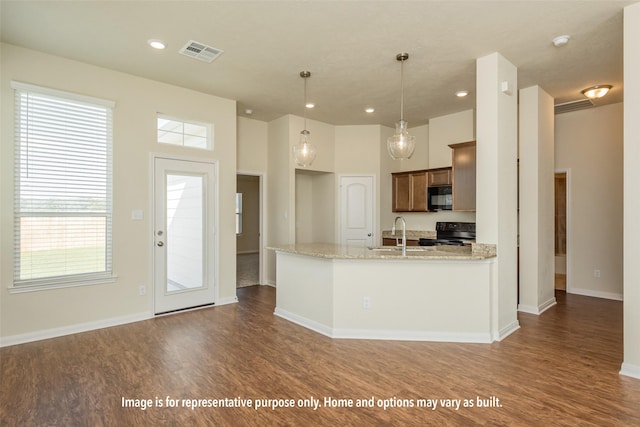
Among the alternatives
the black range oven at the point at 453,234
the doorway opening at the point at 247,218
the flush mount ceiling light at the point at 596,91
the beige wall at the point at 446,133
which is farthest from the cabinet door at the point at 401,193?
the doorway opening at the point at 247,218

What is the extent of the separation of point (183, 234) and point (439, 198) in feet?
13.9

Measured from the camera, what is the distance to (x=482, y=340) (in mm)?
3498

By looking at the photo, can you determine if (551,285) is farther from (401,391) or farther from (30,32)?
(30,32)

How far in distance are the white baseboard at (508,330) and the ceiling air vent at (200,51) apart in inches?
163

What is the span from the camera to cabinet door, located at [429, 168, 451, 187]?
577 centimetres

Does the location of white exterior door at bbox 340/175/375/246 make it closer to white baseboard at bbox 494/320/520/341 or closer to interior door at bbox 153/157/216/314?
interior door at bbox 153/157/216/314

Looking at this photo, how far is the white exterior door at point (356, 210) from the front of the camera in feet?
21.5

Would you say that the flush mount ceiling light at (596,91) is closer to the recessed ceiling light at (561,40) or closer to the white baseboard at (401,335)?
the recessed ceiling light at (561,40)

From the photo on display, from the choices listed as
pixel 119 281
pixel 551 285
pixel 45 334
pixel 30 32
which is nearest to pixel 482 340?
pixel 551 285

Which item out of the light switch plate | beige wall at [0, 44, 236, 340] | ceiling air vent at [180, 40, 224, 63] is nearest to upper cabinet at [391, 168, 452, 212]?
beige wall at [0, 44, 236, 340]

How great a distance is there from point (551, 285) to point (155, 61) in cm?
596

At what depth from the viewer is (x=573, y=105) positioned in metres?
5.31

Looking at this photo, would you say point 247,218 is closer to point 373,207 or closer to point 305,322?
point 373,207

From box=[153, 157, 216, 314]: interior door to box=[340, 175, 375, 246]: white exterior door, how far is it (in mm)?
2559
